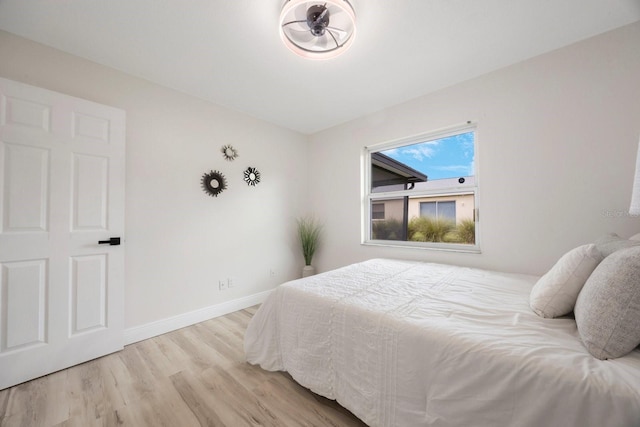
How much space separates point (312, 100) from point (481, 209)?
2139mm

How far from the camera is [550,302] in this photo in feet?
3.65

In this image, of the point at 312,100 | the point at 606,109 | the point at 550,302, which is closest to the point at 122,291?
the point at 312,100

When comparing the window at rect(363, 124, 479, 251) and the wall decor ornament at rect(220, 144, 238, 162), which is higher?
the wall decor ornament at rect(220, 144, 238, 162)

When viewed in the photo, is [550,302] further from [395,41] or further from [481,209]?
[395,41]

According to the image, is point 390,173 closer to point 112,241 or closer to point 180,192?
point 180,192

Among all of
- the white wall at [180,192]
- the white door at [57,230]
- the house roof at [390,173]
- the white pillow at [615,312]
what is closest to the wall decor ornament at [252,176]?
the white wall at [180,192]

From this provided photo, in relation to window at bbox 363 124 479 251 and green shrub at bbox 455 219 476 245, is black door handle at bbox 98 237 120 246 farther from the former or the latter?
green shrub at bbox 455 219 476 245

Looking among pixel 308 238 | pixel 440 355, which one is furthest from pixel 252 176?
pixel 440 355

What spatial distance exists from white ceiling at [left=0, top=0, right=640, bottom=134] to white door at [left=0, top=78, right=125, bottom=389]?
50cm

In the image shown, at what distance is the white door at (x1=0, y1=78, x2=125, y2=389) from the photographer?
160cm

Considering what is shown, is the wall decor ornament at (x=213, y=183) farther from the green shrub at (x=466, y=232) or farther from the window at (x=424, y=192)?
the green shrub at (x=466, y=232)

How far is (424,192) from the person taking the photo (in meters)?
2.71

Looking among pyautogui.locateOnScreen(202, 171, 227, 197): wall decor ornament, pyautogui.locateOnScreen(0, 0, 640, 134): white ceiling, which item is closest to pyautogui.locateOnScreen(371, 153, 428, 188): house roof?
pyautogui.locateOnScreen(0, 0, 640, 134): white ceiling

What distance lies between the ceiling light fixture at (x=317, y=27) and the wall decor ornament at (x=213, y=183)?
5.40 feet
